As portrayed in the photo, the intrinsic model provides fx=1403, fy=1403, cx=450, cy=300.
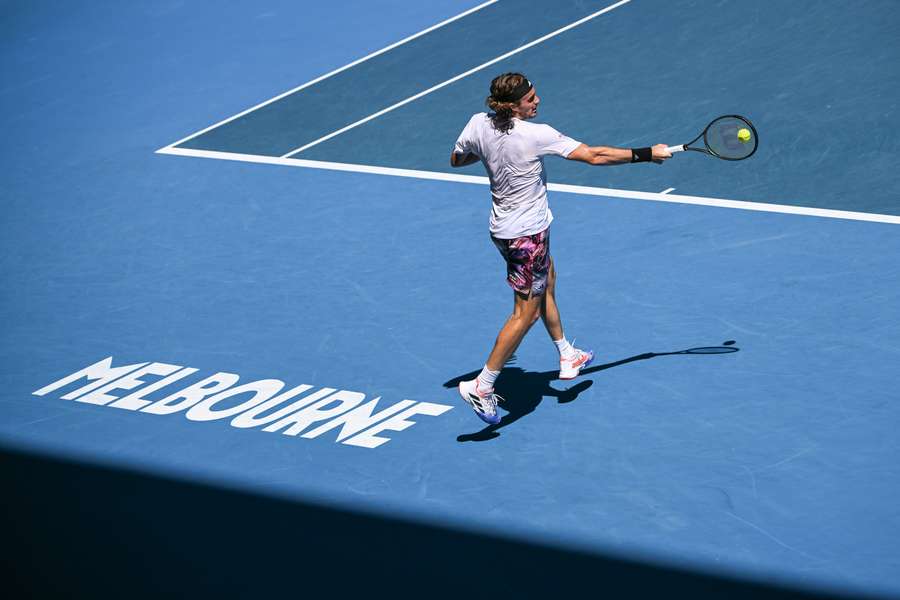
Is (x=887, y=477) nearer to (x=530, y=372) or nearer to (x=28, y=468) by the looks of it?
(x=530, y=372)

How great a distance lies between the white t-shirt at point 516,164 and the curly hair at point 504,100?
36 mm

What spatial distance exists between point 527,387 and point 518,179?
1605 mm

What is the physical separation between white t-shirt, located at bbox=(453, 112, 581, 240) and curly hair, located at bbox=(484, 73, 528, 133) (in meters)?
0.04

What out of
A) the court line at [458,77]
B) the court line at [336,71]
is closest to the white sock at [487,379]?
the court line at [458,77]

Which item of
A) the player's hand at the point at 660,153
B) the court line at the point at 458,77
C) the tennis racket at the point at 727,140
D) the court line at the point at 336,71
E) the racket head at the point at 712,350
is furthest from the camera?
the court line at the point at 336,71

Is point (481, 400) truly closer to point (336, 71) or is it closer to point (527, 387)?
point (527, 387)

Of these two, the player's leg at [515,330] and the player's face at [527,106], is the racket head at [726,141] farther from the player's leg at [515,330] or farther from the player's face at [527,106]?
the player's leg at [515,330]

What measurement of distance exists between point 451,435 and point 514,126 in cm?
198

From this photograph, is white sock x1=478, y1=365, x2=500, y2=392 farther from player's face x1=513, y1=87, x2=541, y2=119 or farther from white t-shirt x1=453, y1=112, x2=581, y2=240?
player's face x1=513, y1=87, x2=541, y2=119

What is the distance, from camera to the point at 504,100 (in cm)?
822

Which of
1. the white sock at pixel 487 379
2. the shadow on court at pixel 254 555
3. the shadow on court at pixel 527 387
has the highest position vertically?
the white sock at pixel 487 379

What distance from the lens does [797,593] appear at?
690 cm

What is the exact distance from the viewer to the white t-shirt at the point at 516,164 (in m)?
8.27

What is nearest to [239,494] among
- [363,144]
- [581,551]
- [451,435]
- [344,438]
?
[344,438]
